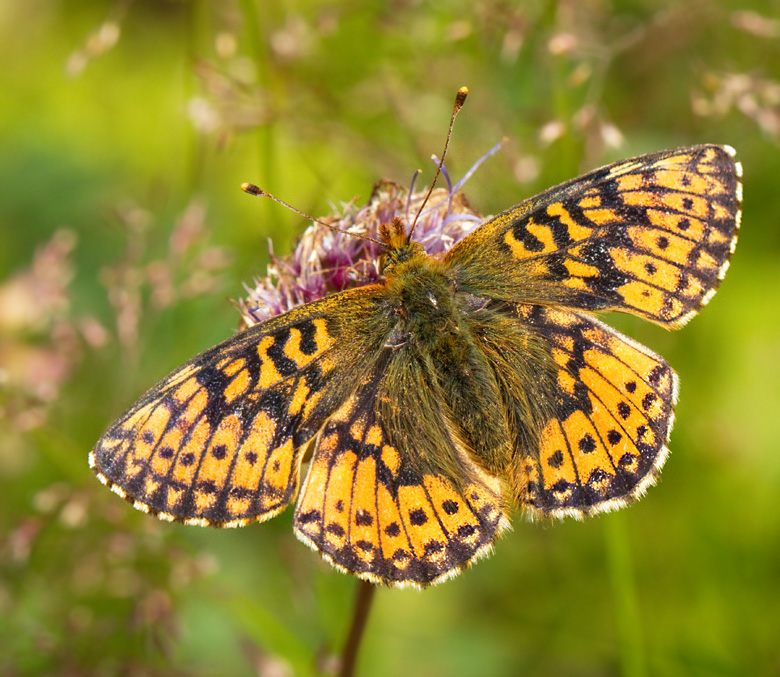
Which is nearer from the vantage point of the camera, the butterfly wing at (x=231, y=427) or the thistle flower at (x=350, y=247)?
the butterfly wing at (x=231, y=427)

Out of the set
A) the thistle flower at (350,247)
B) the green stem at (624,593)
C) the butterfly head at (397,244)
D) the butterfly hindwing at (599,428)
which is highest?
the thistle flower at (350,247)

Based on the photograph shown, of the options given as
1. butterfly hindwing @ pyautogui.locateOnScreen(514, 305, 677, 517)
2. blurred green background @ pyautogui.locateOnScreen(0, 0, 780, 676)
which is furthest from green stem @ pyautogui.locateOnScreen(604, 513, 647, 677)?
butterfly hindwing @ pyautogui.locateOnScreen(514, 305, 677, 517)

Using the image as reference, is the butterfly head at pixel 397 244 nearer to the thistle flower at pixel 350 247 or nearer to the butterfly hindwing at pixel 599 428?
the thistle flower at pixel 350 247

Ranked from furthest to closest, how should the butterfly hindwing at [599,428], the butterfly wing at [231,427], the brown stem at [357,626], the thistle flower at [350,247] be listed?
1. the thistle flower at [350,247]
2. the brown stem at [357,626]
3. the butterfly hindwing at [599,428]
4. the butterfly wing at [231,427]

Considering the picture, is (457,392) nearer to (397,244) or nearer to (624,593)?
(397,244)

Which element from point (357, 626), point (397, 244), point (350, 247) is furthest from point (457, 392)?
point (357, 626)

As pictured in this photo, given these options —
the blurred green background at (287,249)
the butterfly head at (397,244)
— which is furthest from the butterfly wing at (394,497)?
the blurred green background at (287,249)

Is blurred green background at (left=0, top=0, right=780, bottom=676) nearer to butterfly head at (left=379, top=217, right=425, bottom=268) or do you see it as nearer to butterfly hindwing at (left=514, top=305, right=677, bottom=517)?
A: butterfly head at (left=379, top=217, right=425, bottom=268)
